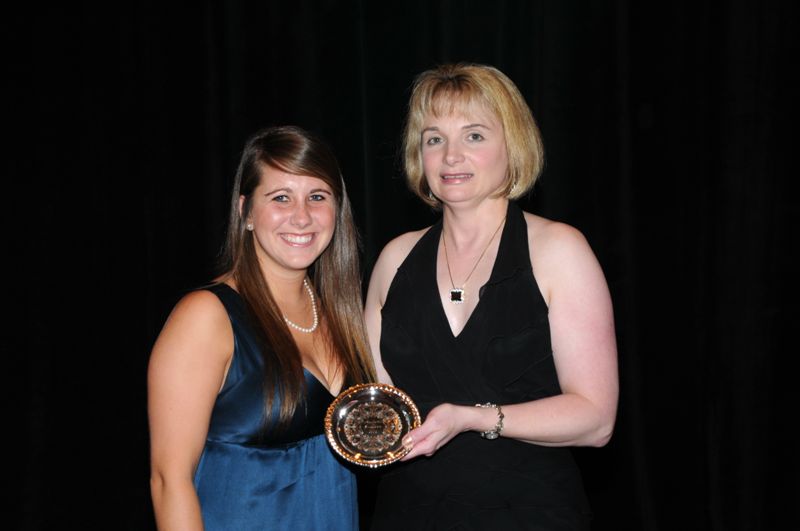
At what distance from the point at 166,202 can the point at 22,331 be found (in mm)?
955

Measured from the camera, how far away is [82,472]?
4141mm

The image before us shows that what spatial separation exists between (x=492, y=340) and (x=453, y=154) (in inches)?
20.9

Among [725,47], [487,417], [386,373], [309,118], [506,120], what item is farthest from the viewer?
[309,118]

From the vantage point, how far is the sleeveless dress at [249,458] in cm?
213

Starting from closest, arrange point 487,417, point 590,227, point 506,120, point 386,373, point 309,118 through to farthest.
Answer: point 487,417 → point 506,120 → point 386,373 → point 590,227 → point 309,118

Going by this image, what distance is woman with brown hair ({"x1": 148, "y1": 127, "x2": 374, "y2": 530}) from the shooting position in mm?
2061

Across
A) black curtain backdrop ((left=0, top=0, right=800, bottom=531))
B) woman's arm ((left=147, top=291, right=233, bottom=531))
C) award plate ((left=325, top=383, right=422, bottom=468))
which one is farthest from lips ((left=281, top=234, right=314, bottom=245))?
black curtain backdrop ((left=0, top=0, right=800, bottom=531))

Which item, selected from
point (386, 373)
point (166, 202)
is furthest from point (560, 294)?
point (166, 202)

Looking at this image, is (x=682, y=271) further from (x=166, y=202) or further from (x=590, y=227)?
(x=166, y=202)

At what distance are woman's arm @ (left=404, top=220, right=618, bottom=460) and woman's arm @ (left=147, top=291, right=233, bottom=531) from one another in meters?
0.68

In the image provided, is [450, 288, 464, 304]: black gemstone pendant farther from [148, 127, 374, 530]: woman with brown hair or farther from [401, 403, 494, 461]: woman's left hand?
[401, 403, 494, 461]: woman's left hand

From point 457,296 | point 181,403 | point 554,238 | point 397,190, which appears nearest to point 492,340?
point 457,296

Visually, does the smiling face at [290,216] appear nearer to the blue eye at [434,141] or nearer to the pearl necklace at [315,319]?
the pearl necklace at [315,319]

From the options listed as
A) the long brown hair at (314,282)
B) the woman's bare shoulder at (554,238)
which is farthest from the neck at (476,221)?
the long brown hair at (314,282)
